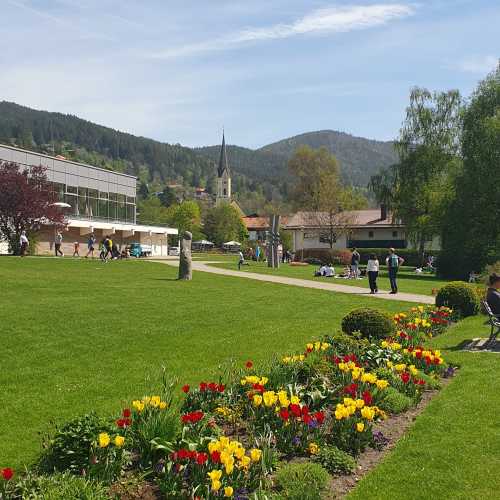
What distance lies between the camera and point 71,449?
484 cm

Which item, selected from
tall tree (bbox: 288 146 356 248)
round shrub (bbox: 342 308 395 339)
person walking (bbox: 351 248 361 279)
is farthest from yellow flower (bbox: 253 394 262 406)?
tall tree (bbox: 288 146 356 248)

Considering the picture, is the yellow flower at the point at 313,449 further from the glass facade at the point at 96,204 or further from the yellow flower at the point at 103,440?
the glass facade at the point at 96,204

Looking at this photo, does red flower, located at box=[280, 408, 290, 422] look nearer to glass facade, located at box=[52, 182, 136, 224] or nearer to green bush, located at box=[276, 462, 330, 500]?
green bush, located at box=[276, 462, 330, 500]

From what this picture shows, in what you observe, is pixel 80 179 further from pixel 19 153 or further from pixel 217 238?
pixel 217 238

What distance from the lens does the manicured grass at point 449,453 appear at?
4.98 m

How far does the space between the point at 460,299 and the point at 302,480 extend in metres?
13.2

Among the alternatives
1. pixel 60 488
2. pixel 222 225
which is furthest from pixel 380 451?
pixel 222 225

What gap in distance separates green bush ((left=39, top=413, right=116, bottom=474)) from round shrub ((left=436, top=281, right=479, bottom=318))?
1358 centimetres

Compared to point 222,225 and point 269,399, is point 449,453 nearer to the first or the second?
point 269,399

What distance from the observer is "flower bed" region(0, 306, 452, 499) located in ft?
15.1

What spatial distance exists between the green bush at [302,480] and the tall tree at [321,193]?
55.0m

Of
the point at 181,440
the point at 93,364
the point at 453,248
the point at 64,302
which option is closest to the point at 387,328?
the point at 93,364

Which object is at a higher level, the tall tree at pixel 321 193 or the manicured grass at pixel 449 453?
the tall tree at pixel 321 193

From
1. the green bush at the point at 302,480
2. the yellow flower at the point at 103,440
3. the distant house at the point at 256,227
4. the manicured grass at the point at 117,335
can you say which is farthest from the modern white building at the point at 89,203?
the distant house at the point at 256,227
